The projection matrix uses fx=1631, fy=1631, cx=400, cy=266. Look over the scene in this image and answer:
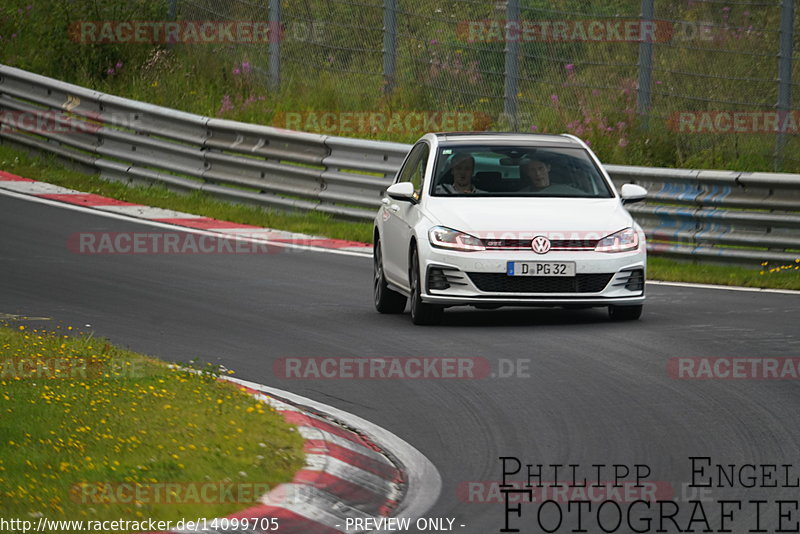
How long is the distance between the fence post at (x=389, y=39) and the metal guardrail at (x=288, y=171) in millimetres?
2659

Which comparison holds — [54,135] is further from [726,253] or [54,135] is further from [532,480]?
[532,480]

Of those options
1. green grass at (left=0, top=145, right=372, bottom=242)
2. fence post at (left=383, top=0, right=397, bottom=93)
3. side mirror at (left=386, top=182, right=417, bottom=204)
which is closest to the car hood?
side mirror at (left=386, top=182, right=417, bottom=204)

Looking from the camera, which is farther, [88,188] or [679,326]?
[88,188]

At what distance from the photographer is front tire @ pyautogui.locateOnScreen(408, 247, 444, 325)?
13.4 meters

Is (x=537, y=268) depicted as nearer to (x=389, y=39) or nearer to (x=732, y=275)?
(x=732, y=275)

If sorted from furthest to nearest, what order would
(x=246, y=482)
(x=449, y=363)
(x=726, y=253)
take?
(x=726, y=253) < (x=449, y=363) < (x=246, y=482)

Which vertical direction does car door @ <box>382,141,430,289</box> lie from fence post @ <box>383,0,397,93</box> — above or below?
below

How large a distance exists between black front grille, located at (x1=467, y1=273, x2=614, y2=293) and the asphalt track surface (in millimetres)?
346

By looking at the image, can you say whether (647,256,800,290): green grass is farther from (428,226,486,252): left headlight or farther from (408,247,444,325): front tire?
(428,226,486,252): left headlight

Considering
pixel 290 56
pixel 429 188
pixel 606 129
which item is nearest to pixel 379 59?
pixel 290 56

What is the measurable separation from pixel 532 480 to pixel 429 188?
619 cm

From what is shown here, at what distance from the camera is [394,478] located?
813 cm

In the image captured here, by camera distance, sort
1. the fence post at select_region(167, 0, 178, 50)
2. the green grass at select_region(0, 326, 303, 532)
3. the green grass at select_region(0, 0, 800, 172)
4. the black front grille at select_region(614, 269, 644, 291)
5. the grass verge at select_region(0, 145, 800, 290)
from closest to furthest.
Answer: the green grass at select_region(0, 326, 303, 532) → the black front grille at select_region(614, 269, 644, 291) → the grass verge at select_region(0, 145, 800, 290) → the green grass at select_region(0, 0, 800, 172) → the fence post at select_region(167, 0, 178, 50)

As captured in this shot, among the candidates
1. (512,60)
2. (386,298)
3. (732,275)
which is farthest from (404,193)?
(512,60)
